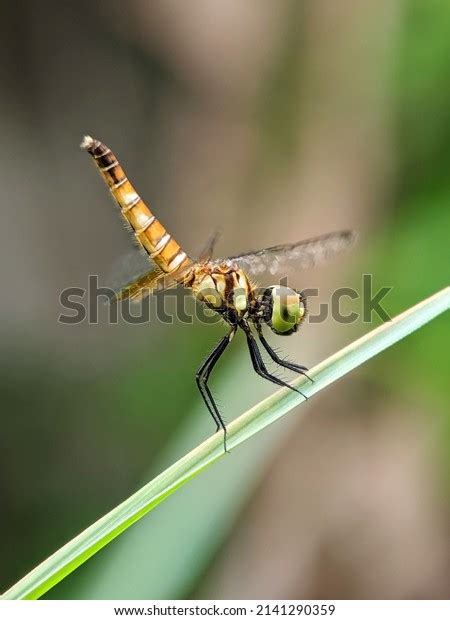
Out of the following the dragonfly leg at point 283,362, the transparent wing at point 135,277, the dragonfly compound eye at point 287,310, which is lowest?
the dragonfly leg at point 283,362

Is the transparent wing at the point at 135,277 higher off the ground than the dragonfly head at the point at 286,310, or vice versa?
the transparent wing at the point at 135,277

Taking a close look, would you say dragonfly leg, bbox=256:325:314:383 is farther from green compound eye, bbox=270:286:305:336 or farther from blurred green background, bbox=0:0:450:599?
blurred green background, bbox=0:0:450:599

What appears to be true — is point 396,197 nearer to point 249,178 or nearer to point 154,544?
point 249,178

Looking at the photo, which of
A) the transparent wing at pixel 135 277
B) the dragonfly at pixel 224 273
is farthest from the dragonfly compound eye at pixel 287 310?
the transparent wing at pixel 135 277

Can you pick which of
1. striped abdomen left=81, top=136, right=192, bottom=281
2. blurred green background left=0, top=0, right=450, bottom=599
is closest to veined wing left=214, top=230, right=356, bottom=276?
striped abdomen left=81, top=136, right=192, bottom=281

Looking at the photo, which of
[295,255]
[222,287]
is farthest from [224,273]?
[295,255]

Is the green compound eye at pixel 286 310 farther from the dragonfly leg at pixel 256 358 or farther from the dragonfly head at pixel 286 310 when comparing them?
the dragonfly leg at pixel 256 358

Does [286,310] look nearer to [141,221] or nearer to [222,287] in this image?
[222,287]
